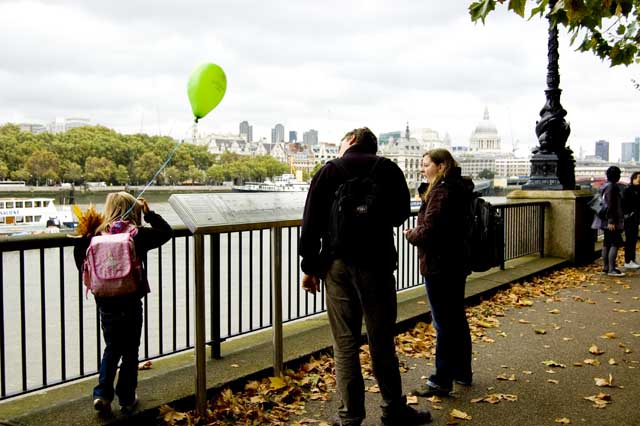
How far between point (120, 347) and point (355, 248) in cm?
154

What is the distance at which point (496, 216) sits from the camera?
192 inches

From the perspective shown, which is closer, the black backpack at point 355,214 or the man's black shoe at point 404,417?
the black backpack at point 355,214

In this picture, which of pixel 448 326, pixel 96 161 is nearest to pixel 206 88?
pixel 448 326

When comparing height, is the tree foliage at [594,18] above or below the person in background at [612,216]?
above

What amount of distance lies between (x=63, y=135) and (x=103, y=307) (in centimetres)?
7198

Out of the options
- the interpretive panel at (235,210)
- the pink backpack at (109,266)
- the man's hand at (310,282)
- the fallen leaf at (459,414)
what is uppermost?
the interpretive panel at (235,210)

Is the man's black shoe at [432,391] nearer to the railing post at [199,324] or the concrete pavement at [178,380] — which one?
the concrete pavement at [178,380]

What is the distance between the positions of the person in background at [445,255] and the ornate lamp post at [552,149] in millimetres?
7665

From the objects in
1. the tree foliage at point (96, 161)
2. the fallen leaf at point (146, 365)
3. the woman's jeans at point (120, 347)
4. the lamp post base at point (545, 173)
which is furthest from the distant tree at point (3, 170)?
the woman's jeans at point (120, 347)

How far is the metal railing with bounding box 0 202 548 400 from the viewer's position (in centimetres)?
389

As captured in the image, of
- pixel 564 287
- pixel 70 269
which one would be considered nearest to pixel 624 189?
pixel 564 287

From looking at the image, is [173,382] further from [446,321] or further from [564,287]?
[564,287]

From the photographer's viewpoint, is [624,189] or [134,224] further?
[624,189]

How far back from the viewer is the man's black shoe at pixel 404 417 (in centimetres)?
372
